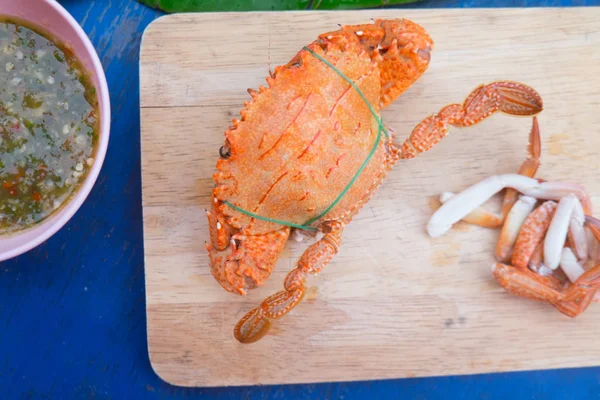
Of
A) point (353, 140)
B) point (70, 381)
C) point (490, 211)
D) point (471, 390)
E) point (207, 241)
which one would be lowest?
point (70, 381)

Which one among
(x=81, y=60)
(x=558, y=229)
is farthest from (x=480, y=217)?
(x=81, y=60)

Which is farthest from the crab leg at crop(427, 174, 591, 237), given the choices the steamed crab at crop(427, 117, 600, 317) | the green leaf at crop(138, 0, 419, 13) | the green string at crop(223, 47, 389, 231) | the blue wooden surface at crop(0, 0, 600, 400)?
the blue wooden surface at crop(0, 0, 600, 400)

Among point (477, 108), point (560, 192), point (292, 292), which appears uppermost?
point (477, 108)

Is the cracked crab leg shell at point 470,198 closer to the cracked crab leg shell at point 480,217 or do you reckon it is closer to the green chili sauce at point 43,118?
the cracked crab leg shell at point 480,217

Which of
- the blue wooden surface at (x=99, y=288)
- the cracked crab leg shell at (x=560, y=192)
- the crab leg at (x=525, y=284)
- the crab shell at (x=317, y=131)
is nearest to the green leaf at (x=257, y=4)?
the blue wooden surface at (x=99, y=288)

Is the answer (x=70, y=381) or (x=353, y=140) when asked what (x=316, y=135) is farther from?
(x=70, y=381)

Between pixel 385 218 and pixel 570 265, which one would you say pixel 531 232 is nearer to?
pixel 570 265

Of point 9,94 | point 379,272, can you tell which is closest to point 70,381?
point 9,94
